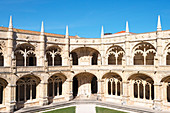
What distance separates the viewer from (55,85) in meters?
30.0

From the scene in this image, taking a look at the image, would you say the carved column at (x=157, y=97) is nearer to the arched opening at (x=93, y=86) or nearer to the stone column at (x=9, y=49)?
the arched opening at (x=93, y=86)

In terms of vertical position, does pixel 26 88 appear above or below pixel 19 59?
below

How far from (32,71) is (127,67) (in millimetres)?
14220

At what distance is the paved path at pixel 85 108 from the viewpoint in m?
23.8

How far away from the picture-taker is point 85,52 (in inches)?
1275

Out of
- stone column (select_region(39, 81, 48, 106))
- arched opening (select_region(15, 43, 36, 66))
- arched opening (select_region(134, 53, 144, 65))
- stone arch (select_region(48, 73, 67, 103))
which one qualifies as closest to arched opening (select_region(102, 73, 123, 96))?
arched opening (select_region(134, 53, 144, 65))

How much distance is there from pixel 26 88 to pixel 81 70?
30.7 feet

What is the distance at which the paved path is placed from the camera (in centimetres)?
2375

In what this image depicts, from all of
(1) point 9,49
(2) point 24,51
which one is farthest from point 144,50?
(1) point 9,49

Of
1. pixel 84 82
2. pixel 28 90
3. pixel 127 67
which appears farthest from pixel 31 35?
pixel 127 67

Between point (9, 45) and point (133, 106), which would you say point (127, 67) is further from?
point (9, 45)

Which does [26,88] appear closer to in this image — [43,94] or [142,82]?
[43,94]

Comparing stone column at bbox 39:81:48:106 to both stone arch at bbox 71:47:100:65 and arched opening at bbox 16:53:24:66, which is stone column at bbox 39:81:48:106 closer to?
arched opening at bbox 16:53:24:66

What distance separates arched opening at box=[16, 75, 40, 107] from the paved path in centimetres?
732
